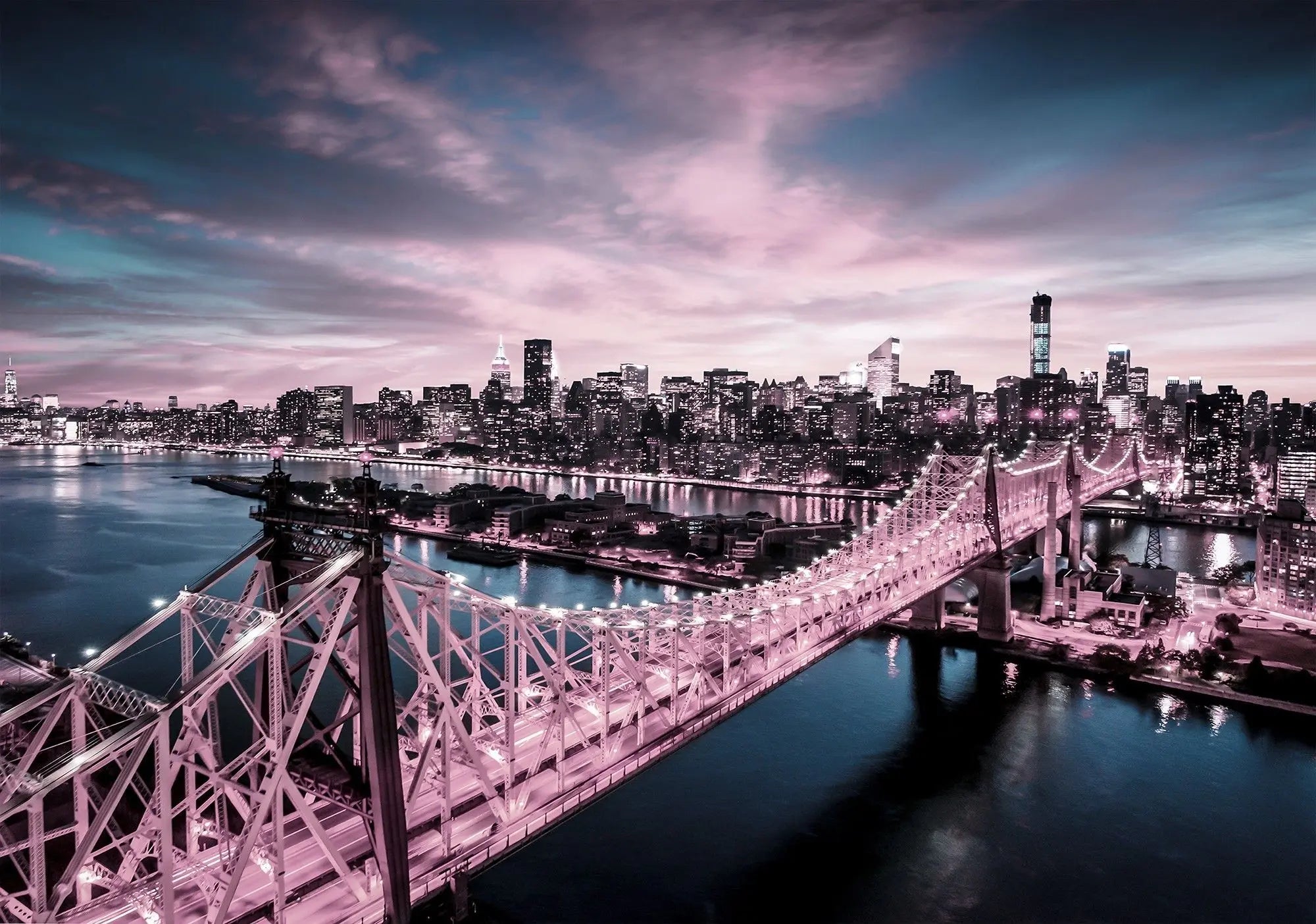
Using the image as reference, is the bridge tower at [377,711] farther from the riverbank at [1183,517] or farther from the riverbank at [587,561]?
the riverbank at [1183,517]

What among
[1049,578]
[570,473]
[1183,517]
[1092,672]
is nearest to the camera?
[1092,672]

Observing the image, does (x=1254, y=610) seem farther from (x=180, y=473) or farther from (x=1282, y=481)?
(x=180, y=473)

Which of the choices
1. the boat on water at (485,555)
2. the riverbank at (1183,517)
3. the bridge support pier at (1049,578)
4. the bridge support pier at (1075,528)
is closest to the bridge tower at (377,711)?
the bridge support pier at (1049,578)

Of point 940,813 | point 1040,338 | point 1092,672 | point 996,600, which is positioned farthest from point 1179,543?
point 1040,338

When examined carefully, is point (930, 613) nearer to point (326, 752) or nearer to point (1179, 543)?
point (326, 752)

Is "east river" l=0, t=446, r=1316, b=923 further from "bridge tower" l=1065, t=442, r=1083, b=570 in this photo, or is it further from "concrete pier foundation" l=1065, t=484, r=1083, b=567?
"bridge tower" l=1065, t=442, r=1083, b=570

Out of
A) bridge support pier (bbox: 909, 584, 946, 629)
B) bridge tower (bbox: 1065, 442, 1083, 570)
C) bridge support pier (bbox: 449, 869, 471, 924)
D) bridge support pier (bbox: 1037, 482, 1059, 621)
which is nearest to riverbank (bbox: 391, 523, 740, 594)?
bridge support pier (bbox: 909, 584, 946, 629)
